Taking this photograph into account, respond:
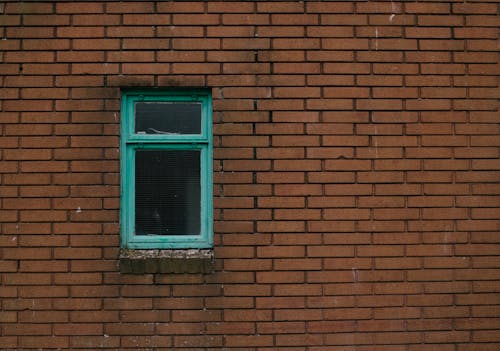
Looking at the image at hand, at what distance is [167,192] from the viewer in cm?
420

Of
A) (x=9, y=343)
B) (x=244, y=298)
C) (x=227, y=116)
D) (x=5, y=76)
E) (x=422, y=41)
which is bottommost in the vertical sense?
(x=9, y=343)

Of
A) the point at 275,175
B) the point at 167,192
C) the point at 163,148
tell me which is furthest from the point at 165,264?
the point at 275,175

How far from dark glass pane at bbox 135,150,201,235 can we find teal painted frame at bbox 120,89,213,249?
4cm

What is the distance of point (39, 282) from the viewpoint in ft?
13.2

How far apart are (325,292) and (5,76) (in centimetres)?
284

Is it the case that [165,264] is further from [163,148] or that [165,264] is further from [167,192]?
[163,148]

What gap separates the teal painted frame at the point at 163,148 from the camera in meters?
4.16

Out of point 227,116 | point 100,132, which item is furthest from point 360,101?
point 100,132

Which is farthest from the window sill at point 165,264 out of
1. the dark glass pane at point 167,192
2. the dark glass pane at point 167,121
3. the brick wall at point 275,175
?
the dark glass pane at point 167,121

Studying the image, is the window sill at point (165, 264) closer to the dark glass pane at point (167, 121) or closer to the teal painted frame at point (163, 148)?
the teal painted frame at point (163, 148)

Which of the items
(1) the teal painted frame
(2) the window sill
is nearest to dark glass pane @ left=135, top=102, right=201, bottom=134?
(1) the teal painted frame

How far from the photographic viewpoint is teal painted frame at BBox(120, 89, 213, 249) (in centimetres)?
416

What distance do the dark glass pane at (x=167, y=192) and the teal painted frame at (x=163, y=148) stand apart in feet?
0.12

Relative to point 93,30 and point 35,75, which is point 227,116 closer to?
point 93,30
